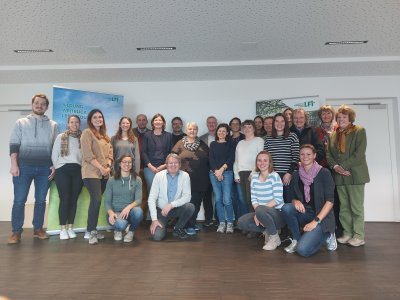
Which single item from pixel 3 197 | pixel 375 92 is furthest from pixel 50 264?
pixel 375 92

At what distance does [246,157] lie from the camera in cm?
357

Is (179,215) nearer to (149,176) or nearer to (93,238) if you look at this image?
(149,176)

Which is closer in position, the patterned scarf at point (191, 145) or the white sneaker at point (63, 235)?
the white sneaker at point (63, 235)

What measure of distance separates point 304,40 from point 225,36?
1043 mm

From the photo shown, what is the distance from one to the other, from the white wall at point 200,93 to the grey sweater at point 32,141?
1.75 metres

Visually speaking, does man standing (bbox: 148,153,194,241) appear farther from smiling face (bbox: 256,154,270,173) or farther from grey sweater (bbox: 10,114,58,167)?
grey sweater (bbox: 10,114,58,167)

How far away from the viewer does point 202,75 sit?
4.73 metres

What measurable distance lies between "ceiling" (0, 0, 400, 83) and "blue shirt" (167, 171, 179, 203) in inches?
68.4

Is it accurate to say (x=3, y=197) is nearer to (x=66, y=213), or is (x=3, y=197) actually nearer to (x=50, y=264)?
(x=66, y=213)

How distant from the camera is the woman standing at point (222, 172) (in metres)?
3.68

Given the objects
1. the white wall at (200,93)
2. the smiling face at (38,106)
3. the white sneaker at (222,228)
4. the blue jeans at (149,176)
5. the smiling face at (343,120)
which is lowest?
the white sneaker at (222,228)

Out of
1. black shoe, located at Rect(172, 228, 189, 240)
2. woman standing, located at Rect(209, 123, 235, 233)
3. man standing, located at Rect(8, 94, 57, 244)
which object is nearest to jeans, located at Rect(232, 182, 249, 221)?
woman standing, located at Rect(209, 123, 235, 233)

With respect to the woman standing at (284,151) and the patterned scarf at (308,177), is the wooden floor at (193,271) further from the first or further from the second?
the woman standing at (284,151)

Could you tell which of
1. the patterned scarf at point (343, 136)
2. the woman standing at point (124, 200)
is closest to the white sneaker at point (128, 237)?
the woman standing at point (124, 200)
